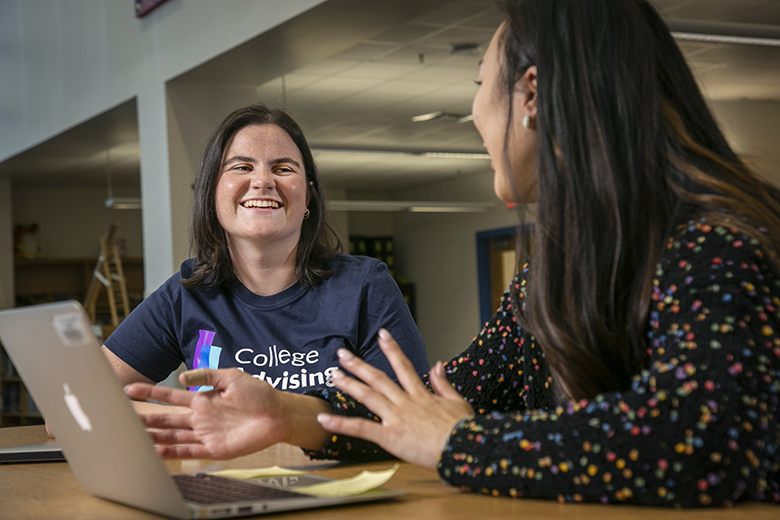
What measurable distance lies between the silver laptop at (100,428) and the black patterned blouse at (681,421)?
0.16m

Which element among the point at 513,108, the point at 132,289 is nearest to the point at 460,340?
the point at 132,289

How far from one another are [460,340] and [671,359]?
1174cm

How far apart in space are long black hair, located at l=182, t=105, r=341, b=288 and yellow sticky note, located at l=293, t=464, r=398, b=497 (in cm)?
102

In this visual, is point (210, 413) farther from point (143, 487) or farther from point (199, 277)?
point (199, 277)

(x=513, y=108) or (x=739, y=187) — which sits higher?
(x=513, y=108)

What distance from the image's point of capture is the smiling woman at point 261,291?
1844 mm

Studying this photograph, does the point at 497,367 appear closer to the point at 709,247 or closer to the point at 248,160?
the point at 709,247

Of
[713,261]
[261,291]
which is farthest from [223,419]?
[261,291]

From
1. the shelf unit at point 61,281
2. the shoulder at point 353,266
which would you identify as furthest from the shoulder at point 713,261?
the shelf unit at point 61,281

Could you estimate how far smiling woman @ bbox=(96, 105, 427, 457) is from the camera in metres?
1.84

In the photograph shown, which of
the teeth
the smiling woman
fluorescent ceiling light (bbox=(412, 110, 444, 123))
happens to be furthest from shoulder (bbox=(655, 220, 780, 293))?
fluorescent ceiling light (bbox=(412, 110, 444, 123))

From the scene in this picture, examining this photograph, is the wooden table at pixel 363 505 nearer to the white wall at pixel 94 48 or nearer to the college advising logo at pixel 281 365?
the college advising logo at pixel 281 365

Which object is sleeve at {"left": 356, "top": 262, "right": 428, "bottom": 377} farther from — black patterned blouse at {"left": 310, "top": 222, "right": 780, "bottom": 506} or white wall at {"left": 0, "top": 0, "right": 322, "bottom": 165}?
white wall at {"left": 0, "top": 0, "right": 322, "bottom": 165}

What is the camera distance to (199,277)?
1941mm
